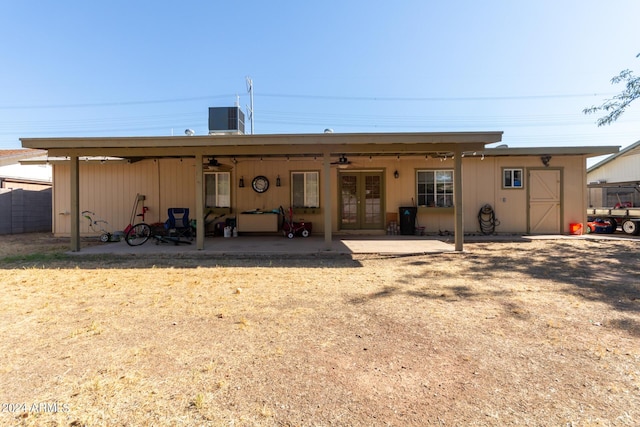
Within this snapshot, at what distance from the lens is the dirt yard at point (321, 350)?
1.82 m

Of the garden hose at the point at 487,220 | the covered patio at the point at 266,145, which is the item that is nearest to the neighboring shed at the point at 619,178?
the garden hose at the point at 487,220

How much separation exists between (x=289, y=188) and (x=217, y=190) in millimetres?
2213

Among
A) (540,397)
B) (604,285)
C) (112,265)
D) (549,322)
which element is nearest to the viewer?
(540,397)

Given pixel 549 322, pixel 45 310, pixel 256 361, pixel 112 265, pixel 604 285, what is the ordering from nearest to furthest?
1. pixel 256 361
2. pixel 549 322
3. pixel 45 310
4. pixel 604 285
5. pixel 112 265

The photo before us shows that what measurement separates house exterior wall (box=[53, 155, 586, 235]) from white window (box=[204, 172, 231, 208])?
0.27m

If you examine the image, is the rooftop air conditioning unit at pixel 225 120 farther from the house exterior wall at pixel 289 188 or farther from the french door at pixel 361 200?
the french door at pixel 361 200

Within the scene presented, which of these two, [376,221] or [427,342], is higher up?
[376,221]

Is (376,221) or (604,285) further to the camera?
(376,221)

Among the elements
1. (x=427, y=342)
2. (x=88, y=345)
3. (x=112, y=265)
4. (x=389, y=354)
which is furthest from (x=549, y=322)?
(x=112, y=265)

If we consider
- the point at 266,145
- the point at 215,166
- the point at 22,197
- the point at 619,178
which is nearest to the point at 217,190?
the point at 215,166

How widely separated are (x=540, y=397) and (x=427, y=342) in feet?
2.84

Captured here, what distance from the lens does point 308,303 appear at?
3.71 m

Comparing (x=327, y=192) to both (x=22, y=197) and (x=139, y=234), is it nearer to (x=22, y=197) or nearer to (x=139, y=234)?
(x=139, y=234)

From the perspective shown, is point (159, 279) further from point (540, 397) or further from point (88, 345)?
point (540, 397)
